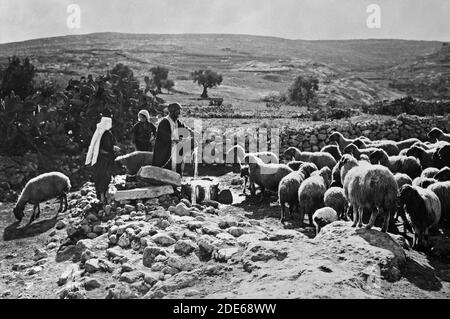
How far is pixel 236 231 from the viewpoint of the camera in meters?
7.32

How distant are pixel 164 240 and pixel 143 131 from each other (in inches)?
185

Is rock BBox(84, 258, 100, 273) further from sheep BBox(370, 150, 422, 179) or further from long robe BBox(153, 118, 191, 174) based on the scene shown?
sheep BBox(370, 150, 422, 179)

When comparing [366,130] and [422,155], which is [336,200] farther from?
[366,130]

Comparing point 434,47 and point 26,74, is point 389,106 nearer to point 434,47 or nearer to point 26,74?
point 26,74

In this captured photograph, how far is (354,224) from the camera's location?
6770 mm

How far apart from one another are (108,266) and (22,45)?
342 ft

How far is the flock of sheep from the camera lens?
21.5 ft

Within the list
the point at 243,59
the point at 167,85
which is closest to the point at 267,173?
the point at 167,85

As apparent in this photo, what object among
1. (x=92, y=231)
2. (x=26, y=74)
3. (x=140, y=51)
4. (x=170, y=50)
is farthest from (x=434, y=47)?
(x=92, y=231)

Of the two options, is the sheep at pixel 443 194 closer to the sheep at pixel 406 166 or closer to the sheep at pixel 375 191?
the sheep at pixel 375 191

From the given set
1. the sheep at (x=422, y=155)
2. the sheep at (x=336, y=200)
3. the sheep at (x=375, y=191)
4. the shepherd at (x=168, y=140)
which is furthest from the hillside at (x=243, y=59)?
the sheep at (x=375, y=191)

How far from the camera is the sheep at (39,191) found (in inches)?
423

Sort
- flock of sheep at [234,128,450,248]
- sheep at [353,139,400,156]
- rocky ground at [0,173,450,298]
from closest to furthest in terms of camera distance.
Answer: rocky ground at [0,173,450,298] → flock of sheep at [234,128,450,248] → sheep at [353,139,400,156]

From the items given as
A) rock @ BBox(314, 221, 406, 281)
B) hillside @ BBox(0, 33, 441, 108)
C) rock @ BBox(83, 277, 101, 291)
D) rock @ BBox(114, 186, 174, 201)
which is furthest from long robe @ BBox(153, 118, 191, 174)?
hillside @ BBox(0, 33, 441, 108)
